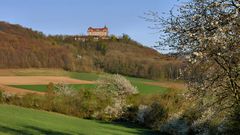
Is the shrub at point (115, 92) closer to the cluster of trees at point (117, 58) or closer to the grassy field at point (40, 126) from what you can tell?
the cluster of trees at point (117, 58)

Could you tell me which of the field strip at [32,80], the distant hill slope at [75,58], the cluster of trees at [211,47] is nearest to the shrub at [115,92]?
the field strip at [32,80]

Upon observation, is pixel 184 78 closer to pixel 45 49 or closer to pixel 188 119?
pixel 188 119

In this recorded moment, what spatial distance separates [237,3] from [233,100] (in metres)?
4.35

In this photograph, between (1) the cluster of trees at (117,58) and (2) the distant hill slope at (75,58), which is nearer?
(1) the cluster of trees at (117,58)

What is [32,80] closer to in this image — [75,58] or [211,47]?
[75,58]

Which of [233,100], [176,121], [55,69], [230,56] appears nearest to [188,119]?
[176,121]

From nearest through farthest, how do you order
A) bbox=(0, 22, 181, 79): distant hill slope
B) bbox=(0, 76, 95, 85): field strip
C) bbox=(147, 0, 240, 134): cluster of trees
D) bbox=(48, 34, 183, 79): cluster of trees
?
bbox=(147, 0, 240, 134): cluster of trees → bbox=(0, 76, 95, 85): field strip → bbox=(48, 34, 183, 79): cluster of trees → bbox=(0, 22, 181, 79): distant hill slope

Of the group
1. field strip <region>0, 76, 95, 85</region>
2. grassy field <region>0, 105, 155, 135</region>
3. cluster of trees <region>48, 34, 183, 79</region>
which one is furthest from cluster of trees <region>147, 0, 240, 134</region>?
field strip <region>0, 76, 95, 85</region>

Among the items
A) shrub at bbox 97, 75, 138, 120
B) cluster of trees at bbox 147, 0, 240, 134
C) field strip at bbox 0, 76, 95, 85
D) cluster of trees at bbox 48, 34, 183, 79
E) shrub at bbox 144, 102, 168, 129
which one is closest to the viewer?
cluster of trees at bbox 147, 0, 240, 134

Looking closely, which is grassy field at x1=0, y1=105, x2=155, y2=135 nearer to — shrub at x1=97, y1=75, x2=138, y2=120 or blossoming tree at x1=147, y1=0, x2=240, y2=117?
blossoming tree at x1=147, y1=0, x2=240, y2=117

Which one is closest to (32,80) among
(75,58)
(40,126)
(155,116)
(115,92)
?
(75,58)

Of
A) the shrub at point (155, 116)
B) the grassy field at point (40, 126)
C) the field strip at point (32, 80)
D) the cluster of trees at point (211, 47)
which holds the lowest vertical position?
the shrub at point (155, 116)

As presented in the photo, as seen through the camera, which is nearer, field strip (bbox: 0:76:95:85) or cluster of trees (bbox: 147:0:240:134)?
cluster of trees (bbox: 147:0:240:134)

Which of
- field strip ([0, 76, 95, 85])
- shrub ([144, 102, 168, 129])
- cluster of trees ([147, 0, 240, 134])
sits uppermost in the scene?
cluster of trees ([147, 0, 240, 134])
